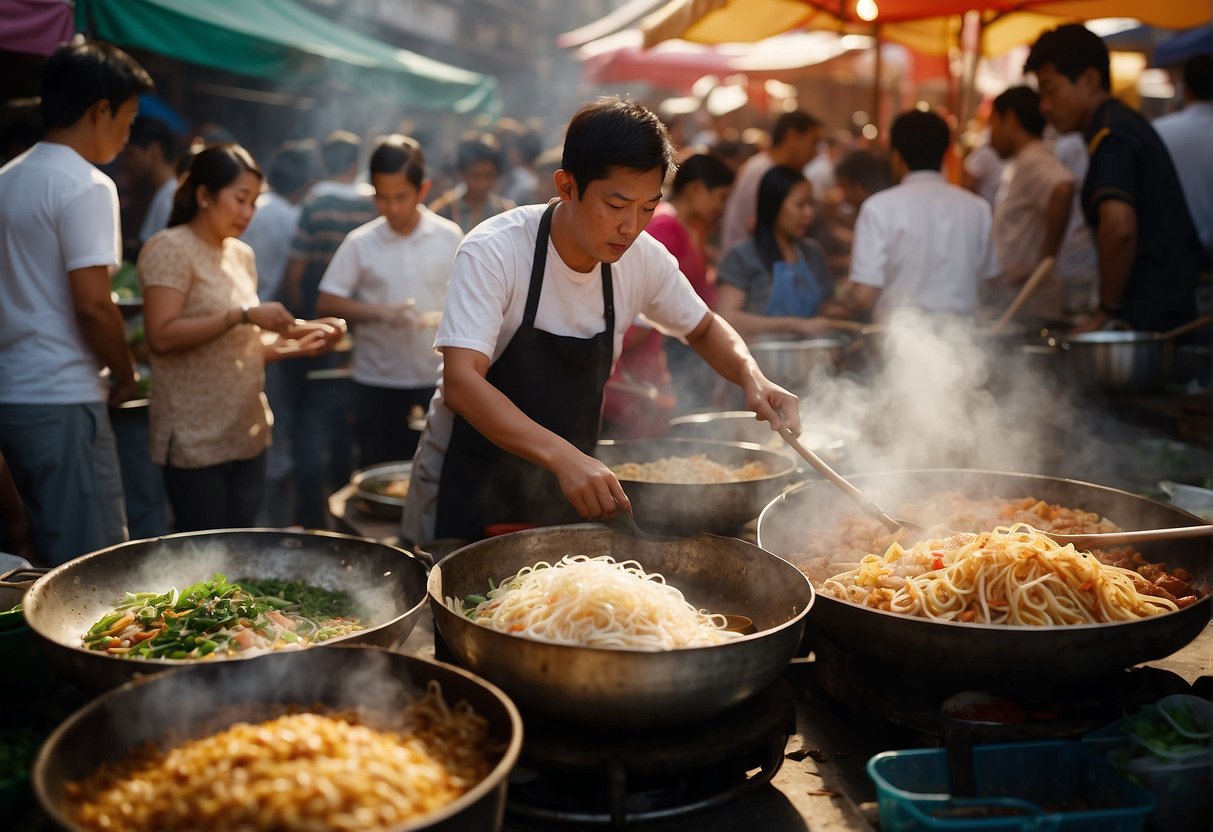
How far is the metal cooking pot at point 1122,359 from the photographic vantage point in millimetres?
4945

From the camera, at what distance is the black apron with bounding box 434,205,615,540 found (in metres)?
3.24

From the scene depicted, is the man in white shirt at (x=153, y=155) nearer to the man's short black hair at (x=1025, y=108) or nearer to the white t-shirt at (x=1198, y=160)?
the man's short black hair at (x=1025, y=108)

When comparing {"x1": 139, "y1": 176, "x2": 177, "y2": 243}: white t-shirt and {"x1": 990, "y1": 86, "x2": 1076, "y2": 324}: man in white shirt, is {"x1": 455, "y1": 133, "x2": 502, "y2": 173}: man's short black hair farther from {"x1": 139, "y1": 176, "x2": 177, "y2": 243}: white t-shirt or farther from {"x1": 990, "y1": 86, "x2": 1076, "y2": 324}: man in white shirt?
{"x1": 990, "y1": 86, "x2": 1076, "y2": 324}: man in white shirt

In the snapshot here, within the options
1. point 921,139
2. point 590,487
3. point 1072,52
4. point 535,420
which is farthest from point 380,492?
point 1072,52

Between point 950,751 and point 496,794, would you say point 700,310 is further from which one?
point 496,794

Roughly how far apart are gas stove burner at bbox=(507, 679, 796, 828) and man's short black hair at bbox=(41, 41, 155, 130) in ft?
10.6

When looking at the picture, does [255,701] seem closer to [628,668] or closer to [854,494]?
[628,668]

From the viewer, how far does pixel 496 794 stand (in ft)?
5.34

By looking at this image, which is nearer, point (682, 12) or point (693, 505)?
point (693, 505)

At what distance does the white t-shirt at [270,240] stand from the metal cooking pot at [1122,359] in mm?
5833

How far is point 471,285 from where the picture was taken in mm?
2959

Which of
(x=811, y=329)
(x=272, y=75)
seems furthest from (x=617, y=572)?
(x=272, y=75)

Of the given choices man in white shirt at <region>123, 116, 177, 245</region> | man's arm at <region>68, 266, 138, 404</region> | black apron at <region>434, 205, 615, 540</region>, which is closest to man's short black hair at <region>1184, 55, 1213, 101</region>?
black apron at <region>434, 205, 615, 540</region>

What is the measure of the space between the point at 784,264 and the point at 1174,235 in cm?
223
